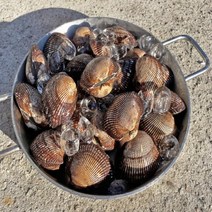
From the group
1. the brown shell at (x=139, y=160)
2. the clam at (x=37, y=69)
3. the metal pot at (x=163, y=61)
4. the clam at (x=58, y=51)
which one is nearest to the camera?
the metal pot at (x=163, y=61)

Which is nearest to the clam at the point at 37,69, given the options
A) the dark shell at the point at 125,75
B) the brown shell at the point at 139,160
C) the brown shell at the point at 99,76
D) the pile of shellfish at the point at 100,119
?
the pile of shellfish at the point at 100,119

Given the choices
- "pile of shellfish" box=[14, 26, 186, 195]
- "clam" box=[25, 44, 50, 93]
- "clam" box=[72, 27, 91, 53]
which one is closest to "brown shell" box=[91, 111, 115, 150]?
"pile of shellfish" box=[14, 26, 186, 195]

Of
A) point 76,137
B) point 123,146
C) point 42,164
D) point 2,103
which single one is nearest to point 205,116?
point 123,146

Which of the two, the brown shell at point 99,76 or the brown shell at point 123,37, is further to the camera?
the brown shell at point 123,37

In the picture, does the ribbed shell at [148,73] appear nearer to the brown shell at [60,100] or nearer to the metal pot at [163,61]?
the metal pot at [163,61]

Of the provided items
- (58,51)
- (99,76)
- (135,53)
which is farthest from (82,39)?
(99,76)

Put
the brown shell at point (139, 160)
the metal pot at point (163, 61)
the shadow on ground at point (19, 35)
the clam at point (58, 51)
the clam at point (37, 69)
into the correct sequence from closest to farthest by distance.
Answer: the metal pot at point (163, 61) < the brown shell at point (139, 160) < the clam at point (37, 69) < the clam at point (58, 51) < the shadow on ground at point (19, 35)

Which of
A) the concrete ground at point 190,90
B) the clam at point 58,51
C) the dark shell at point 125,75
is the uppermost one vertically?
the clam at point 58,51

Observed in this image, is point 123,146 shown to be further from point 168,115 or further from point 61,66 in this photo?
point 61,66

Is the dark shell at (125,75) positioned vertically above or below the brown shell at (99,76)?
below
